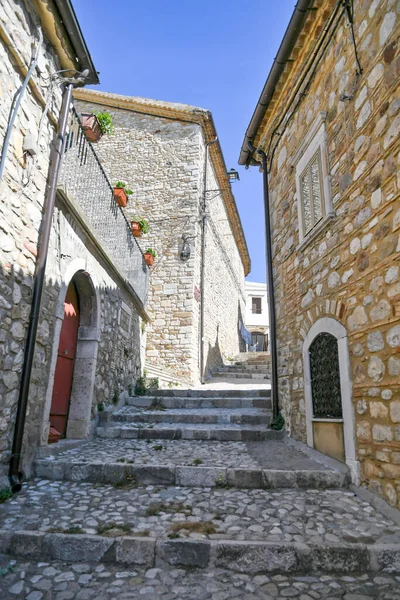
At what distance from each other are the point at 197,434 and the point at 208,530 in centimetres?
242

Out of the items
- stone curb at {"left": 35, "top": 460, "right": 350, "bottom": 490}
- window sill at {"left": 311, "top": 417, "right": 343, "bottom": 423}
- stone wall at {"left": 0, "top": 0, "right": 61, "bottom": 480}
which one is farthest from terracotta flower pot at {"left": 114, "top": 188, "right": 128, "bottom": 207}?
window sill at {"left": 311, "top": 417, "right": 343, "bottom": 423}

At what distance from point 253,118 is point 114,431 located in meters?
5.13

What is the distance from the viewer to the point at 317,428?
3.99m

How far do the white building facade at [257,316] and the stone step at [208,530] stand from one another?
23.2m

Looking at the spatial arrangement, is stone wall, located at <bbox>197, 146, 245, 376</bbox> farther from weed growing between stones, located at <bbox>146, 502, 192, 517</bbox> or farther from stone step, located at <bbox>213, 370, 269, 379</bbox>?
weed growing between stones, located at <bbox>146, 502, 192, 517</bbox>

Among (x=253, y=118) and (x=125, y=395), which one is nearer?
(x=253, y=118)

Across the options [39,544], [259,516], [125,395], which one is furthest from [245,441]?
[39,544]

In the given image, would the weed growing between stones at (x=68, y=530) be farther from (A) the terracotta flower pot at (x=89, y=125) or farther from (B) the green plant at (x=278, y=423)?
(A) the terracotta flower pot at (x=89, y=125)

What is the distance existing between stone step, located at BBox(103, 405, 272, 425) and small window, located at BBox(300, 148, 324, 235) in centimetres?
271

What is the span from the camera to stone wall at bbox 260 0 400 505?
2791 mm

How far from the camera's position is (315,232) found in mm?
4156

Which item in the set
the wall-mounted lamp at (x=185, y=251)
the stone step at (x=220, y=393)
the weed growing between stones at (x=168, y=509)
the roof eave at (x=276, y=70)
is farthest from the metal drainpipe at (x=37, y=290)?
the wall-mounted lamp at (x=185, y=251)

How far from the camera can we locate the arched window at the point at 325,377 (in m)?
3.66

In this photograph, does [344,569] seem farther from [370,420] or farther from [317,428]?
[317,428]
